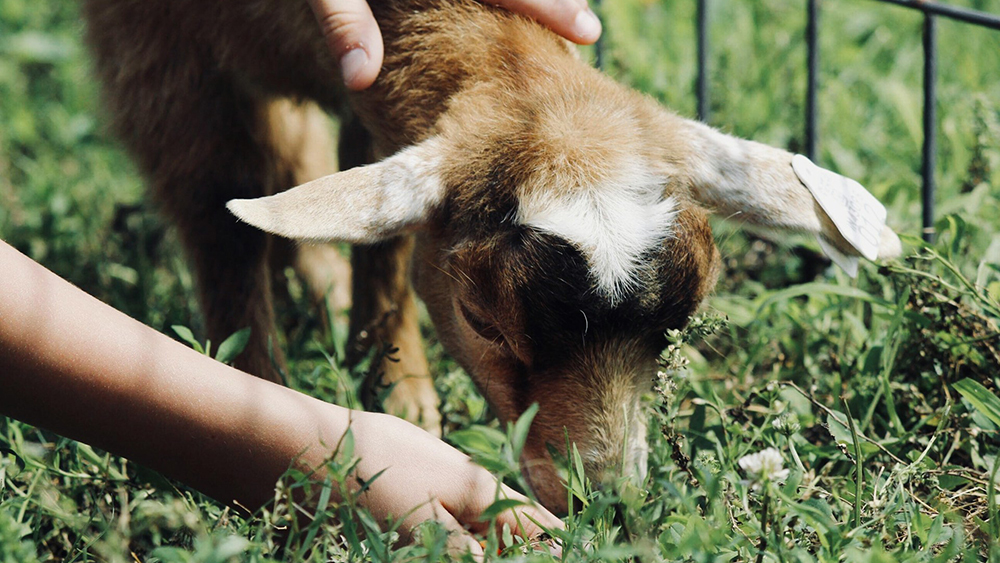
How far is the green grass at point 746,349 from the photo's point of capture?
82.7 inches

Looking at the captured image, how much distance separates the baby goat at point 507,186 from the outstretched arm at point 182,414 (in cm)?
39

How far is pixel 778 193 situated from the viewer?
2.73 meters

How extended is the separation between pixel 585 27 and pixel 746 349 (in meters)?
1.27

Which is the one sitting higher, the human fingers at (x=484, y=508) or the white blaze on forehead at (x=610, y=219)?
the white blaze on forehead at (x=610, y=219)

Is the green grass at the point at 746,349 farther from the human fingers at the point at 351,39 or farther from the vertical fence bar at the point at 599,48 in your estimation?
the human fingers at the point at 351,39

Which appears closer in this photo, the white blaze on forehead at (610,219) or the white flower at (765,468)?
the white flower at (765,468)

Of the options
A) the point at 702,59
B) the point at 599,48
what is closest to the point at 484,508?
the point at 702,59

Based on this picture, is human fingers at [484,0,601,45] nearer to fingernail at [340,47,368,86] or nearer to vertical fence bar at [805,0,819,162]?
fingernail at [340,47,368,86]

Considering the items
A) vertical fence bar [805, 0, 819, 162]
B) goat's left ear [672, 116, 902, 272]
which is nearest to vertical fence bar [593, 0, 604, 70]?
vertical fence bar [805, 0, 819, 162]

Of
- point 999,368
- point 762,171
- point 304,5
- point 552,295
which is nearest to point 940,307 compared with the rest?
point 999,368

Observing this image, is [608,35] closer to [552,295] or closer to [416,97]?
[416,97]

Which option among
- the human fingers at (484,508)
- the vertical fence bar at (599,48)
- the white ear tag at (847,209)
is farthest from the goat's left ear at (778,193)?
the vertical fence bar at (599,48)

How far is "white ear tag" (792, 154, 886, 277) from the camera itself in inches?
102

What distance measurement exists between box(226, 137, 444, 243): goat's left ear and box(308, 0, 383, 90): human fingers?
289mm
